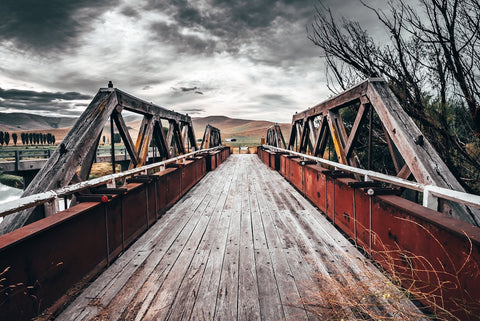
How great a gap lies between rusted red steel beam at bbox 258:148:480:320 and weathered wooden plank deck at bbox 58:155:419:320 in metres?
0.23

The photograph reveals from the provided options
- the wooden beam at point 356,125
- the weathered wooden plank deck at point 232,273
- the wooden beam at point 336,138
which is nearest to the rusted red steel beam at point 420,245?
the weathered wooden plank deck at point 232,273

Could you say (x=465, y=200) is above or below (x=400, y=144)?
below

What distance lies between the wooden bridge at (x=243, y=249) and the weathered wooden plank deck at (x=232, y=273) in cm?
2

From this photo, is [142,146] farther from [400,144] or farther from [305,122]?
[305,122]

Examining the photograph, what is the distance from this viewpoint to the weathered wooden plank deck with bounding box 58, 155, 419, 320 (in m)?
2.16

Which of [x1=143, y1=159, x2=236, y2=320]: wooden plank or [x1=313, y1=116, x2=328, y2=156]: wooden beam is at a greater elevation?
[x1=313, y1=116, x2=328, y2=156]: wooden beam

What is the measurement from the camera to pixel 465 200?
5.69 feet

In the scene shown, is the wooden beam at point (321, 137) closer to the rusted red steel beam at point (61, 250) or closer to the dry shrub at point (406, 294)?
Result: the dry shrub at point (406, 294)

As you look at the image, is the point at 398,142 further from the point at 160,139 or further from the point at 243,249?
the point at 160,139

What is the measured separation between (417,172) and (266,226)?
97.6 inches

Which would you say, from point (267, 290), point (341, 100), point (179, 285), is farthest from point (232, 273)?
point (341, 100)

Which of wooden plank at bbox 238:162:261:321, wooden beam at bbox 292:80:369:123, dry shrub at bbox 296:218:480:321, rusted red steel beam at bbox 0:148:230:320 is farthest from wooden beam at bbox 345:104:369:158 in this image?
rusted red steel beam at bbox 0:148:230:320

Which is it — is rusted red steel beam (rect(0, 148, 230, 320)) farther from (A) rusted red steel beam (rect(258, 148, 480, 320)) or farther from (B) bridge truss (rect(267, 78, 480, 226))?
(B) bridge truss (rect(267, 78, 480, 226))

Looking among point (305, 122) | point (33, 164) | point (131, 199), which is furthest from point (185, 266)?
point (33, 164)
